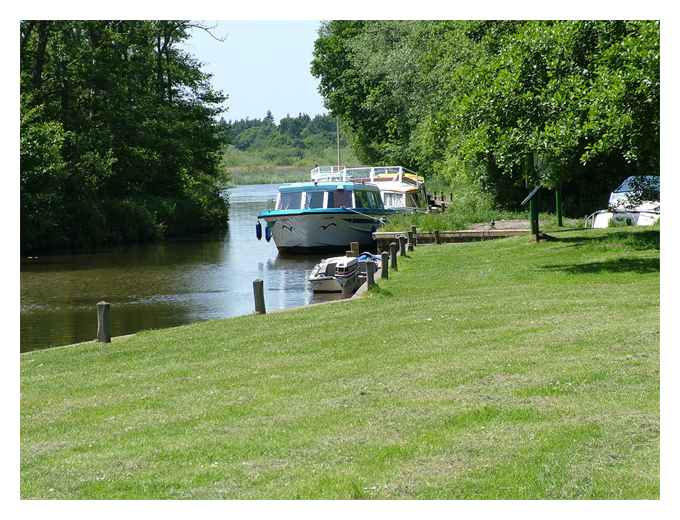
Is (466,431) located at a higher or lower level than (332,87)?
lower

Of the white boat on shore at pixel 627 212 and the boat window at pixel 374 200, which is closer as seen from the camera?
the white boat on shore at pixel 627 212

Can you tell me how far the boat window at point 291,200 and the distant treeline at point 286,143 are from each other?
8965 centimetres

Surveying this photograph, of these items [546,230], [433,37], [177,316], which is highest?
[433,37]

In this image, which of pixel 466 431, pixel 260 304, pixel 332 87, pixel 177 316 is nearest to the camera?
pixel 466 431

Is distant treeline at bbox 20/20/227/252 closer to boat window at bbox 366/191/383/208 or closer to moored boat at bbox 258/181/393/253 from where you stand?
moored boat at bbox 258/181/393/253

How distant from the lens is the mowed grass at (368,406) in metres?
7.39

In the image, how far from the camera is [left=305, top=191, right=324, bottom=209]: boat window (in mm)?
45281

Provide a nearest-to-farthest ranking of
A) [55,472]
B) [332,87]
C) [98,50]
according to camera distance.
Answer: [55,472], [98,50], [332,87]

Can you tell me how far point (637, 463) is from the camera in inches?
293

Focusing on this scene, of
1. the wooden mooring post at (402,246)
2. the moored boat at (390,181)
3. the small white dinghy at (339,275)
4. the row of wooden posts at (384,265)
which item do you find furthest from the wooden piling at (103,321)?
the moored boat at (390,181)

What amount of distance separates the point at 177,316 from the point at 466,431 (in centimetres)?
1772

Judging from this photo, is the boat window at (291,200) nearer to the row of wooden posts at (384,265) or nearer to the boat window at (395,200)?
the boat window at (395,200)
